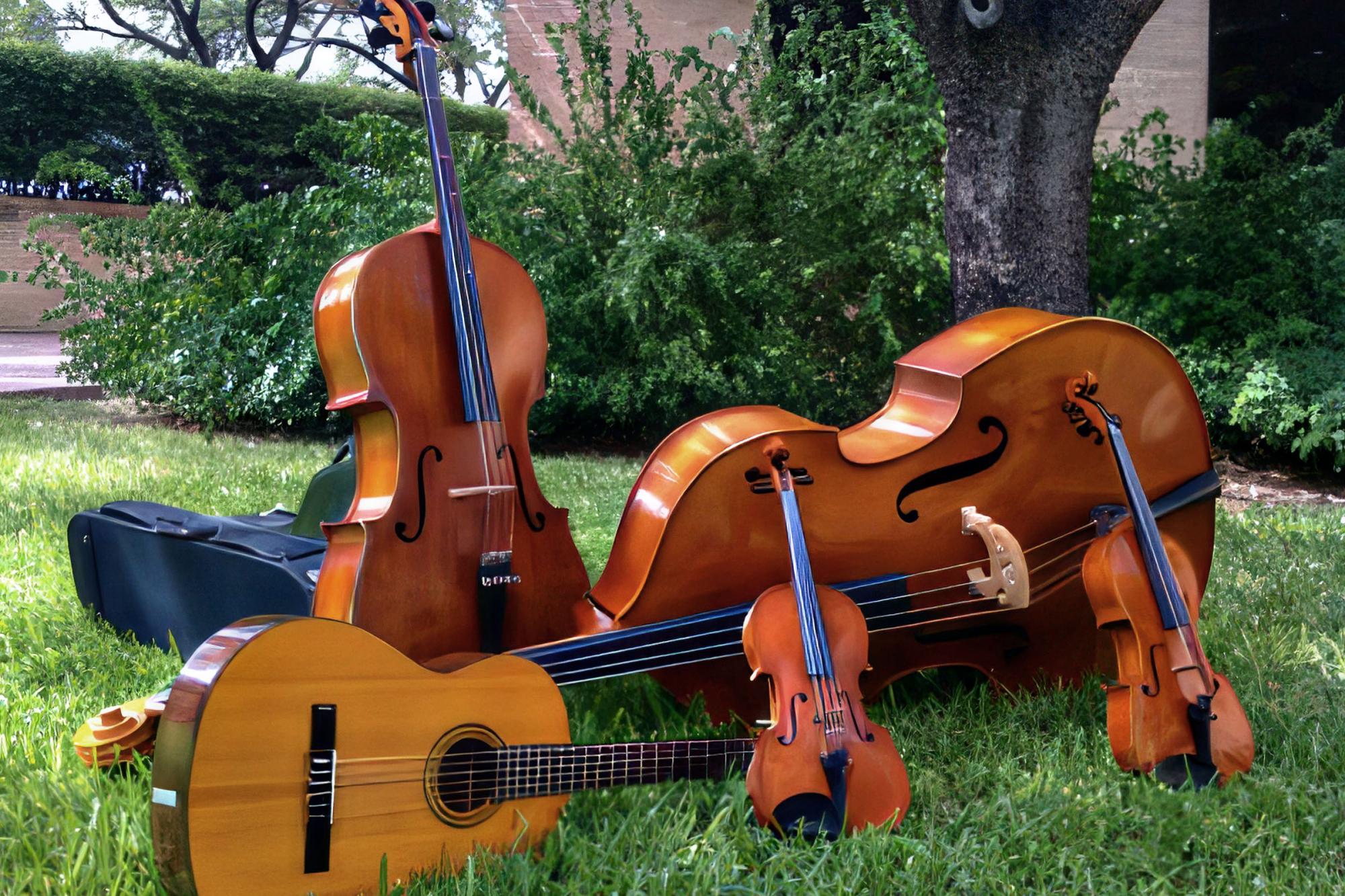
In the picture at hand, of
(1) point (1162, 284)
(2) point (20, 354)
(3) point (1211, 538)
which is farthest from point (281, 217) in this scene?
(2) point (20, 354)

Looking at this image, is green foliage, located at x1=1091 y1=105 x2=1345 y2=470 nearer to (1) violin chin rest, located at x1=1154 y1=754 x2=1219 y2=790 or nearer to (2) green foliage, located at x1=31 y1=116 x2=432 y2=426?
(2) green foliage, located at x1=31 y1=116 x2=432 y2=426

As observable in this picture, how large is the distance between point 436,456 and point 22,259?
47.7ft

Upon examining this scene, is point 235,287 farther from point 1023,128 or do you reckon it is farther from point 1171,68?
point 1171,68

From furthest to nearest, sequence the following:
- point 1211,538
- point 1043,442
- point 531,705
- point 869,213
Result: point 869,213 → point 1211,538 → point 1043,442 → point 531,705

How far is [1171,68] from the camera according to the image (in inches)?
336

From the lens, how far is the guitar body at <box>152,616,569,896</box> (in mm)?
1336

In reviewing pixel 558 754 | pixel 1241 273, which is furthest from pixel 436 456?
pixel 1241 273

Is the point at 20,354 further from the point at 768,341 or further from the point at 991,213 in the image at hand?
the point at 991,213

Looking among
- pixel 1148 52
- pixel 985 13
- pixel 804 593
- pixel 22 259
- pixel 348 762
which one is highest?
pixel 1148 52

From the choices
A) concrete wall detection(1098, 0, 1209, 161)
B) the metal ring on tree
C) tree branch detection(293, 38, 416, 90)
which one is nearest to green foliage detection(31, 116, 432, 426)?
the metal ring on tree

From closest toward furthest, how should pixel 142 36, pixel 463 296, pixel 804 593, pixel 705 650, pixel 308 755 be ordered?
Result: pixel 308 755 → pixel 804 593 → pixel 705 650 → pixel 463 296 → pixel 142 36

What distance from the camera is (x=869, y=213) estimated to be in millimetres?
5504

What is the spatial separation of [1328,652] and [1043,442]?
94 centimetres

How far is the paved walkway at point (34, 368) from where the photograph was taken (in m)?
8.02
